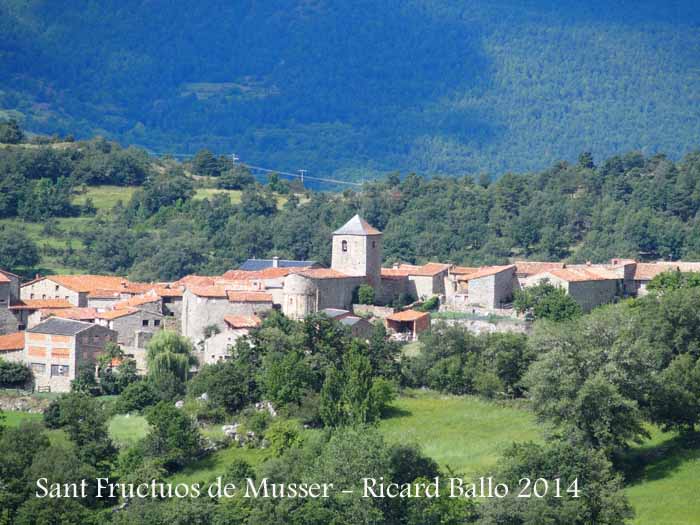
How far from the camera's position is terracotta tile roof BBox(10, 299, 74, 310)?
57322 mm

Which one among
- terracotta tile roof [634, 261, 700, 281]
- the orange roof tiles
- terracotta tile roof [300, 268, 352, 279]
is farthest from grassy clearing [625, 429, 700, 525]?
the orange roof tiles

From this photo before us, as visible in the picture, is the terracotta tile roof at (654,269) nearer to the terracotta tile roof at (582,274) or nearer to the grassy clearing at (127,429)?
the terracotta tile roof at (582,274)

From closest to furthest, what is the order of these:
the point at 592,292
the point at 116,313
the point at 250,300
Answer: the point at 250,300 < the point at 116,313 < the point at 592,292

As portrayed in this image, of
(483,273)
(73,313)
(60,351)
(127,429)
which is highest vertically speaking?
(483,273)

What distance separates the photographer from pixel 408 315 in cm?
5656

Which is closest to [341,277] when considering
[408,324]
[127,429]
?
[408,324]

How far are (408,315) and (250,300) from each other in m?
6.11

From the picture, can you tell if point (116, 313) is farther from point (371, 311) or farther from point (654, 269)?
point (654, 269)

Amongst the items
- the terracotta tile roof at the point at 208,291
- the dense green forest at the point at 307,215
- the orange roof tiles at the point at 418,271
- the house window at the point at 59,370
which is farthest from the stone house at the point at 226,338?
the dense green forest at the point at 307,215

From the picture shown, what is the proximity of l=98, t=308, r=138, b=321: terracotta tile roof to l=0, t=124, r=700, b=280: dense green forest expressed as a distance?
22.7 m

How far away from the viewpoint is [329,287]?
56.1 meters

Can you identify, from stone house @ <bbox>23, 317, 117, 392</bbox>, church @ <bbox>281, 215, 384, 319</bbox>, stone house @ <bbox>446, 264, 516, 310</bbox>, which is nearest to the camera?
stone house @ <bbox>23, 317, 117, 392</bbox>

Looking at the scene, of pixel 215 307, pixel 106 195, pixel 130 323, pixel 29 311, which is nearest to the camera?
pixel 215 307

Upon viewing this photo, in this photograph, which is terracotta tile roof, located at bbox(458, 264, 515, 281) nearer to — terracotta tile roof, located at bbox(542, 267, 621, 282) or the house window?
terracotta tile roof, located at bbox(542, 267, 621, 282)
